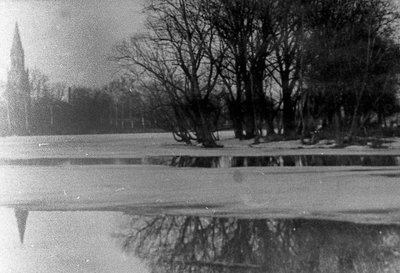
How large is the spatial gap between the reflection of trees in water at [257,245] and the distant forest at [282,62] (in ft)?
132

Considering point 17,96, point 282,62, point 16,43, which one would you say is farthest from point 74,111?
point 282,62

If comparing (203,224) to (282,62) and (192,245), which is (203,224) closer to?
(192,245)

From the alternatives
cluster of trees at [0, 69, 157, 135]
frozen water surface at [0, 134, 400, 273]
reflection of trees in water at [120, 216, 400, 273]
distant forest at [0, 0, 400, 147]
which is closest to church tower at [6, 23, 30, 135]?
cluster of trees at [0, 69, 157, 135]

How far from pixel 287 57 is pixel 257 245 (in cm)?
4726

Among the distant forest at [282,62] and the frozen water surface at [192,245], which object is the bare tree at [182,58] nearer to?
the distant forest at [282,62]

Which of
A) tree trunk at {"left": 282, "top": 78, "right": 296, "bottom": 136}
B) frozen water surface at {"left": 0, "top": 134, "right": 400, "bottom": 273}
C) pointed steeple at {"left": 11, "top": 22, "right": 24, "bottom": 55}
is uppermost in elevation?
pointed steeple at {"left": 11, "top": 22, "right": 24, "bottom": 55}

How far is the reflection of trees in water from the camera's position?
28.5ft

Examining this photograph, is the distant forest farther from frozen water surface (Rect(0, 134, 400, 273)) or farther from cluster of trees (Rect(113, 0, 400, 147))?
frozen water surface (Rect(0, 134, 400, 273))

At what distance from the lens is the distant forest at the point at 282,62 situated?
51656 mm

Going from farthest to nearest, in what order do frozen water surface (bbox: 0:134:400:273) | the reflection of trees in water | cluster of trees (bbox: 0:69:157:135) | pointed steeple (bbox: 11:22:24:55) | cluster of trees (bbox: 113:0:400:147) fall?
cluster of trees (bbox: 0:69:157:135), pointed steeple (bbox: 11:22:24:55), cluster of trees (bbox: 113:0:400:147), frozen water surface (bbox: 0:134:400:273), the reflection of trees in water

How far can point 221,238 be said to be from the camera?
10781 mm

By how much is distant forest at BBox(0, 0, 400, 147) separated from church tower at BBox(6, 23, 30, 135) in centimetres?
3630

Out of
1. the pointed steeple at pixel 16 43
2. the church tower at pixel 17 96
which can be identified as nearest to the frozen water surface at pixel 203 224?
the pointed steeple at pixel 16 43

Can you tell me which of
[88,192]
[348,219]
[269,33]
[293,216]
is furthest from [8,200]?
[269,33]
